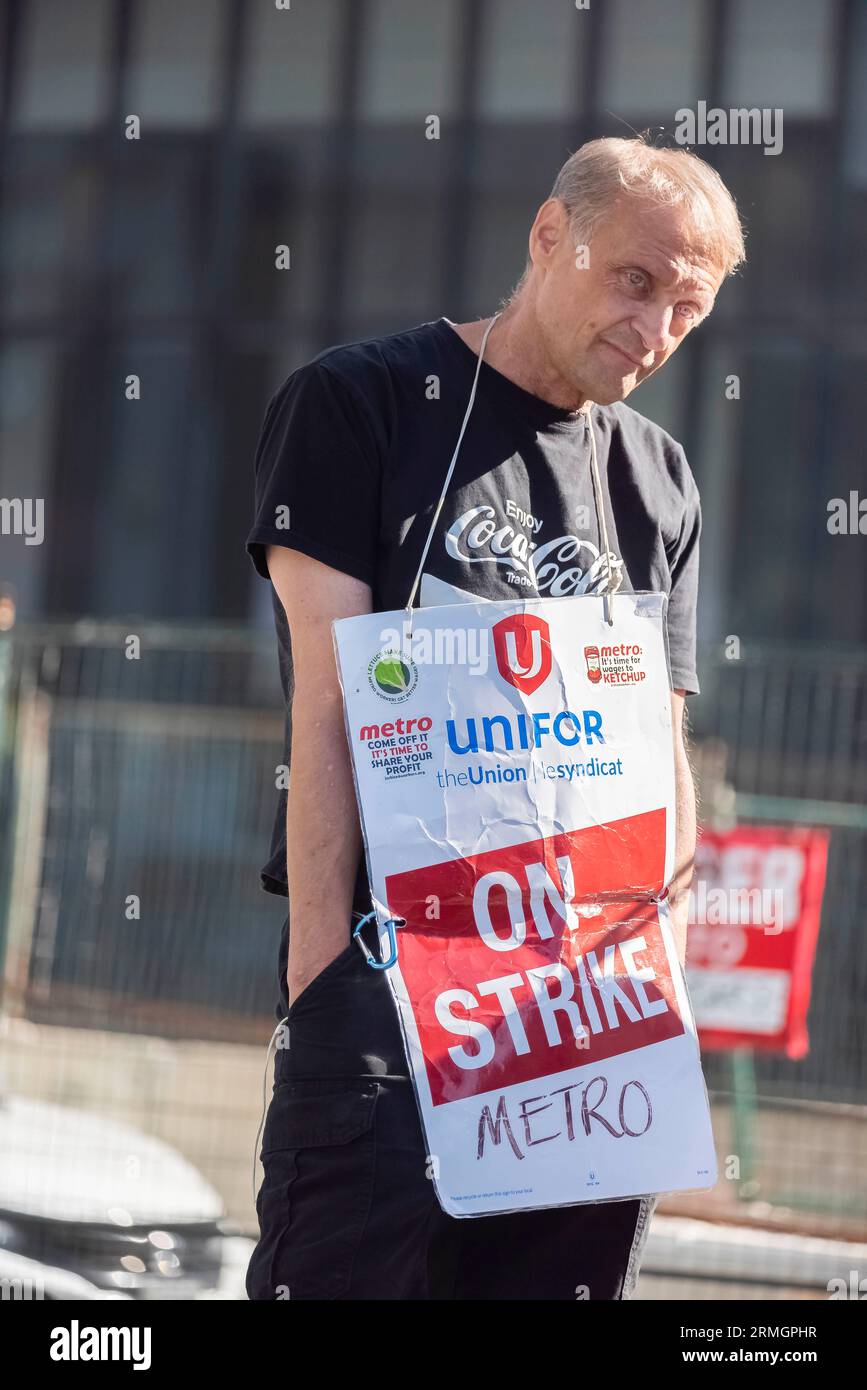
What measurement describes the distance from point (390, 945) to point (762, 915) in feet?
13.3

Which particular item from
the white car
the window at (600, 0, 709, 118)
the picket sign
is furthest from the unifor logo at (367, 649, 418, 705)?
the window at (600, 0, 709, 118)

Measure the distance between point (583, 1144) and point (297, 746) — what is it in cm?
67

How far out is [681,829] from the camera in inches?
94.4

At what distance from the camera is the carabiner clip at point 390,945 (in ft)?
6.75

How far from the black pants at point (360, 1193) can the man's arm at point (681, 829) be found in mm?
457

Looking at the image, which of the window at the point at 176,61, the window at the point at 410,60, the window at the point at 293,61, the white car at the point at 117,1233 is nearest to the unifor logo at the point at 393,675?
the white car at the point at 117,1233

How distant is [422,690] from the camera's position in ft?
6.93

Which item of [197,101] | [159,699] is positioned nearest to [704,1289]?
[159,699]

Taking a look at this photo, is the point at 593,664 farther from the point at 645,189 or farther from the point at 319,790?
the point at 645,189

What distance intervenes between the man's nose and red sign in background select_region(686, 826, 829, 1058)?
387 centimetres

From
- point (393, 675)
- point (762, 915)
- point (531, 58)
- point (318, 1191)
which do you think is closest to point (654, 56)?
point (531, 58)

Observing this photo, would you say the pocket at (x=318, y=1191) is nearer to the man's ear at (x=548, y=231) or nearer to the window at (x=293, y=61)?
the man's ear at (x=548, y=231)

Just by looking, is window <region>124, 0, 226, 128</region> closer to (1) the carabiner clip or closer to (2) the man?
(2) the man
